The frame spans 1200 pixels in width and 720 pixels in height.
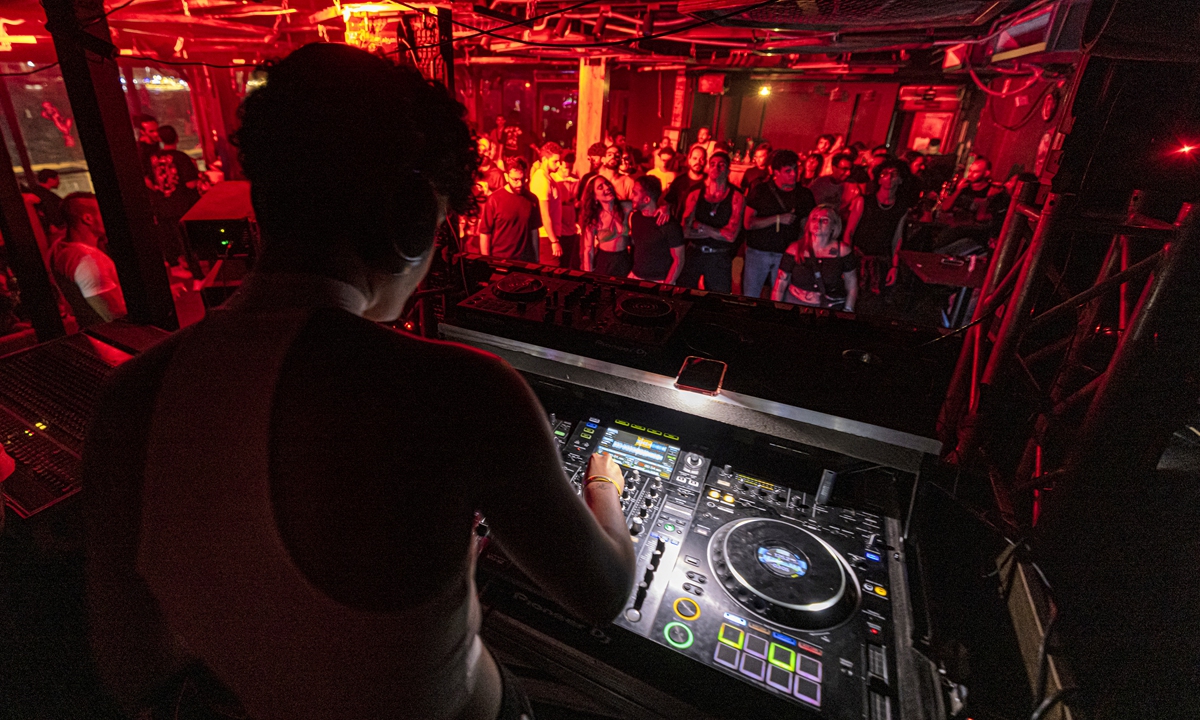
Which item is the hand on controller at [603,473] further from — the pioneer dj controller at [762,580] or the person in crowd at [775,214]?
the person in crowd at [775,214]

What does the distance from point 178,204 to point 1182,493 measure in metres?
9.76

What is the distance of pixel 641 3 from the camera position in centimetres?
424

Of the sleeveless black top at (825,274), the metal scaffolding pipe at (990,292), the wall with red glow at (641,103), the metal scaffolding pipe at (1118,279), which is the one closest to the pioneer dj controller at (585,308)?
the metal scaffolding pipe at (990,292)

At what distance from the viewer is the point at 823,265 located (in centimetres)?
488

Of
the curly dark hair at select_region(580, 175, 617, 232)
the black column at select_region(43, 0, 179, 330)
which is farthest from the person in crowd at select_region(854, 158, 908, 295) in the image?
the black column at select_region(43, 0, 179, 330)

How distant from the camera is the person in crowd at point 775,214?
5289 mm

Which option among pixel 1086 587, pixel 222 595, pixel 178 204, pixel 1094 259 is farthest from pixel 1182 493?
pixel 178 204

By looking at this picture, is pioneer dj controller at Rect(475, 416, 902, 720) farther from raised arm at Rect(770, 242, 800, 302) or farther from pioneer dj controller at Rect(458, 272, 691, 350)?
raised arm at Rect(770, 242, 800, 302)

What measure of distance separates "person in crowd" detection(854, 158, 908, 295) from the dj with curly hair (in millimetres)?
5669

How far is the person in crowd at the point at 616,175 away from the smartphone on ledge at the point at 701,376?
4.68 m

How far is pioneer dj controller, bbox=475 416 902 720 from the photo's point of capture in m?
1.12

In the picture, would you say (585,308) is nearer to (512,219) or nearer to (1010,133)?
(512,219)

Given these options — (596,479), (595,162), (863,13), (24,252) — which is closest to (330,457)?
(596,479)

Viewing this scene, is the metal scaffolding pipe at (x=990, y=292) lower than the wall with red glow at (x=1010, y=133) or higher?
lower
